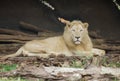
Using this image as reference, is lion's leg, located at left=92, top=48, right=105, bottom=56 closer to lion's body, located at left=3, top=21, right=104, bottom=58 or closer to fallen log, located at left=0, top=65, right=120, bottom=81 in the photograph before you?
lion's body, located at left=3, top=21, right=104, bottom=58

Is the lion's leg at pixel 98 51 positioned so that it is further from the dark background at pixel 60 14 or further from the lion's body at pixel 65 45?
the dark background at pixel 60 14

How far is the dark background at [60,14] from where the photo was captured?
14.0 metres

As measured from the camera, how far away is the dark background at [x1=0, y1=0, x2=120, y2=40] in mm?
14047

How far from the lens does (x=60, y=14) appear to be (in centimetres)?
1405

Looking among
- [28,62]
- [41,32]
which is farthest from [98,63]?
[41,32]

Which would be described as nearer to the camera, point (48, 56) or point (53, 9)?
point (48, 56)

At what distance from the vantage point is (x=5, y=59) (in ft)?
39.4

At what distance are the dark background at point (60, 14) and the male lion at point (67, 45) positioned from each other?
1205 millimetres

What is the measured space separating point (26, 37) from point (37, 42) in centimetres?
107

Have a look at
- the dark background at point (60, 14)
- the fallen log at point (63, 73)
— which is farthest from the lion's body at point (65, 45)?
the fallen log at point (63, 73)

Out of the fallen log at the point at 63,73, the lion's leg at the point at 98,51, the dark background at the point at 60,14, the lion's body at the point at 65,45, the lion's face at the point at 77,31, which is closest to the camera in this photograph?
the fallen log at the point at 63,73

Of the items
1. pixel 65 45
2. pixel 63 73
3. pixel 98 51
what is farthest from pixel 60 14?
pixel 63 73

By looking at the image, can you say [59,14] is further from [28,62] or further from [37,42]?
[28,62]

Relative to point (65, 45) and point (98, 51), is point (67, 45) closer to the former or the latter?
point (65, 45)
